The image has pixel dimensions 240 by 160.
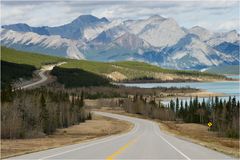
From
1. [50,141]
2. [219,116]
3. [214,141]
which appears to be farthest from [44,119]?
[219,116]

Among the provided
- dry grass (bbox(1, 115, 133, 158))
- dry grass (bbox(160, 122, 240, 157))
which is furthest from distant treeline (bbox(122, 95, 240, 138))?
dry grass (bbox(1, 115, 133, 158))

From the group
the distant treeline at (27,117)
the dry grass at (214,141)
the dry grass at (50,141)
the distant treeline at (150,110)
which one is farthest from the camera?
the distant treeline at (150,110)

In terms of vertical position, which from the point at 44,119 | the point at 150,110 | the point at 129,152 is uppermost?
the point at 129,152

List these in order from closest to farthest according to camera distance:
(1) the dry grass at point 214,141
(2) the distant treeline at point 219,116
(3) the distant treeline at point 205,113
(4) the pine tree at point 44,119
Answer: (1) the dry grass at point 214,141 → (4) the pine tree at point 44,119 → (2) the distant treeline at point 219,116 → (3) the distant treeline at point 205,113

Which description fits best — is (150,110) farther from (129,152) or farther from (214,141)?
(129,152)

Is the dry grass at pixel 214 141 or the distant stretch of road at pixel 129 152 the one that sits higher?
the distant stretch of road at pixel 129 152

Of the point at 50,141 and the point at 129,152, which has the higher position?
the point at 129,152

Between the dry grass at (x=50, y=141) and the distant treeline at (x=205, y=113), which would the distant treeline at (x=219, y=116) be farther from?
the dry grass at (x=50, y=141)

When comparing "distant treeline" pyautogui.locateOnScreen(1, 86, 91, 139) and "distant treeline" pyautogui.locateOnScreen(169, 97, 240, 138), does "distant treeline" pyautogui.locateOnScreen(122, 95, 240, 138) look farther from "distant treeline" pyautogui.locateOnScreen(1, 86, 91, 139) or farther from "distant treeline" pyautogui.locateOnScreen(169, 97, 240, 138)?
"distant treeline" pyautogui.locateOnScreen(1, 86, 91, 139)

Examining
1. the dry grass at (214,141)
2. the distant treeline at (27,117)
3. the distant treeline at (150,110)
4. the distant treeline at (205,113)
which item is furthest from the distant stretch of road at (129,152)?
the distant treeline at (150,110)

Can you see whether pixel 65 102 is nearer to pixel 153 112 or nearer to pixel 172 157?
pixel 153 112

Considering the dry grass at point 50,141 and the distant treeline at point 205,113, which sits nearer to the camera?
the dry grass at point 50,141

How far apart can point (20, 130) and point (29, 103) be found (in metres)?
17.6

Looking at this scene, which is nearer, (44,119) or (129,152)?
(129,152)
